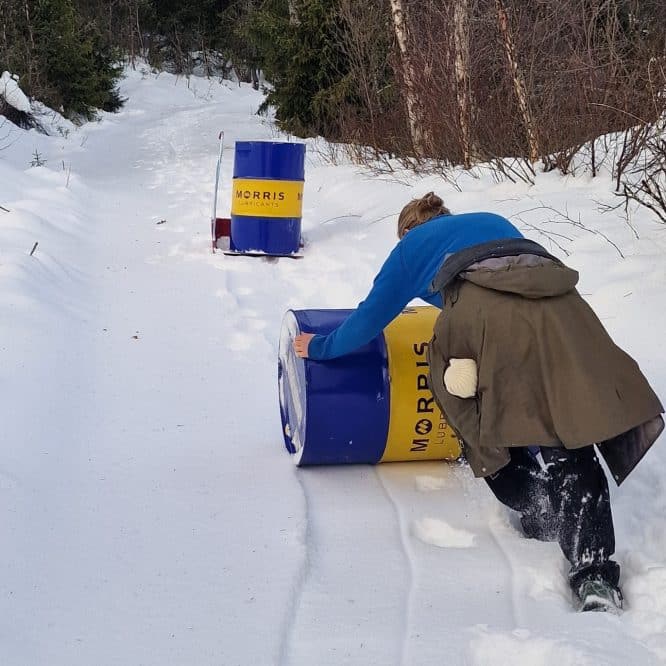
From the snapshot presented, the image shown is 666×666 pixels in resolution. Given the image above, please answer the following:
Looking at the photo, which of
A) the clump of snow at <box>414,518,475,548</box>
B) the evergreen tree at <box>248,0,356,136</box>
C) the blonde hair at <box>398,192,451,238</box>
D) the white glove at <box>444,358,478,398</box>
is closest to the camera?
the white glove at <box>444,358,478,398</box>

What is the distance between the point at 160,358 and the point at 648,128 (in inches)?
140

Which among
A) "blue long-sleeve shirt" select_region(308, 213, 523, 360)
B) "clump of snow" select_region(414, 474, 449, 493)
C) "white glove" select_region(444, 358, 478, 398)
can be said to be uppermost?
"blue long-sleeve shirt" select_region(308, 213, 523, 360)

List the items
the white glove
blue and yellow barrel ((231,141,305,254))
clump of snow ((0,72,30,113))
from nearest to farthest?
the white glove < blue and yellow barrel ((231,141,305,254)) < clump of snow ((0,72,30,113))

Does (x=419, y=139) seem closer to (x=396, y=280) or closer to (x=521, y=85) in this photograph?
(x=521, y=85)

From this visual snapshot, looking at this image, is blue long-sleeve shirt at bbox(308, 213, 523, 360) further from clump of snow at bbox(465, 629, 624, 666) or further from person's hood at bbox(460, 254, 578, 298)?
clump of snow at bbox(465, 629, 624, 666)

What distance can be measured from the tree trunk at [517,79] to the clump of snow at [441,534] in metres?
5.18

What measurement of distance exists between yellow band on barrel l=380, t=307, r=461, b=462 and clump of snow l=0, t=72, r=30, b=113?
12904 millimetres

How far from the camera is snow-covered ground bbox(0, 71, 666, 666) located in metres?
1.99

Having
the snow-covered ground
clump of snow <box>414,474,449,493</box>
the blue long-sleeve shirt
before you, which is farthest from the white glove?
clump of snow <box>414,474,449,493</box>

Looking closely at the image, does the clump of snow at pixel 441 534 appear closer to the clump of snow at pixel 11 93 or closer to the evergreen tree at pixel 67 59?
the clump of snow at pixel 11 93

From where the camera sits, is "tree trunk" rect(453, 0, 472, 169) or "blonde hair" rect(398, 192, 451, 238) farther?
"tree trunk" rect(453, 0, 472, 169)

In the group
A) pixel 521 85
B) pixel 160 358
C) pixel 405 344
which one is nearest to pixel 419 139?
pixel 521 85

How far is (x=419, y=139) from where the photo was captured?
30.2 ft

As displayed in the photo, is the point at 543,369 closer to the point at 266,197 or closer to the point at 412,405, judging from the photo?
the point at 412,405
